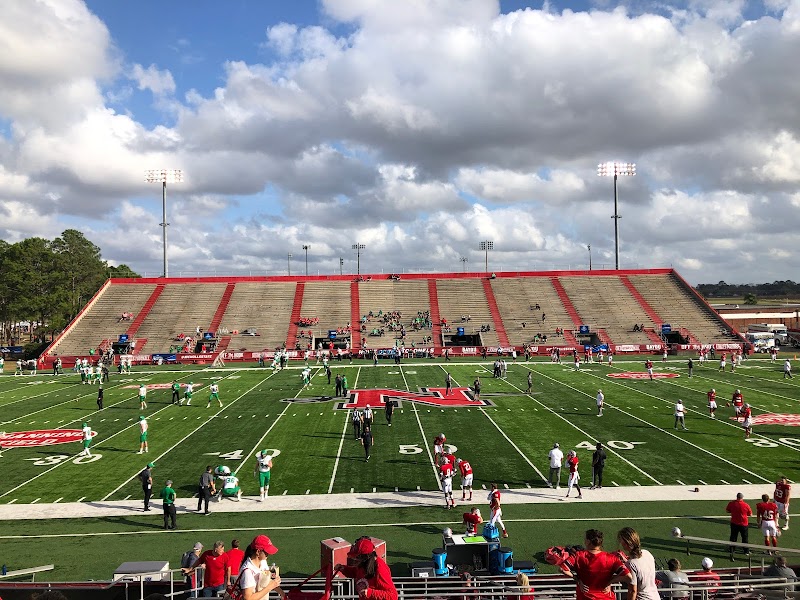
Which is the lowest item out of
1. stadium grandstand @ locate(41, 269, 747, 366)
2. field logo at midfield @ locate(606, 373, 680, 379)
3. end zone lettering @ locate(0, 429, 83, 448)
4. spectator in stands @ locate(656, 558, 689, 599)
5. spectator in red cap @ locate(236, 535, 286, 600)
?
end zone lettering @ locate(0, 429, 83, 448)

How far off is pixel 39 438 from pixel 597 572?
24757 millimetres

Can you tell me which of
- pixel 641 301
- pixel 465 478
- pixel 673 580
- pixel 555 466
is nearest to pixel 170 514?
pixel 465 478

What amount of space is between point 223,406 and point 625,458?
20.1 metres

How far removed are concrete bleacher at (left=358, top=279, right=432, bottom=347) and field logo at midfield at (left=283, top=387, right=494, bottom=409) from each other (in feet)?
82.3

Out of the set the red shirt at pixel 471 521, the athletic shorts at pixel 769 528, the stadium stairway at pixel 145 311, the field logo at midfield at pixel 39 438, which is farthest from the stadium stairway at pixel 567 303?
the red shirt at pixel 471 521

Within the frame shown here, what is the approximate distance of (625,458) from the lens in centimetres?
1989

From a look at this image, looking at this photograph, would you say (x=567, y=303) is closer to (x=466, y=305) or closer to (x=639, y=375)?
(x=466, y=305)

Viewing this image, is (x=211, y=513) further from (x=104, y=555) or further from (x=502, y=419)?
(x=502, y=419)

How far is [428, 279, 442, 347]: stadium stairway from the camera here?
2411 inches

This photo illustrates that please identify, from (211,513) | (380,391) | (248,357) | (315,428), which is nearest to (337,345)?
(248,357)

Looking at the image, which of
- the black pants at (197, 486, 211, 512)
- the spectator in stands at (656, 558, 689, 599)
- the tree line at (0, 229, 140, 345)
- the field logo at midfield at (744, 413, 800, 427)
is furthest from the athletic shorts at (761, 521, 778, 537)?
the tree line at (0, 229, 140, 345)

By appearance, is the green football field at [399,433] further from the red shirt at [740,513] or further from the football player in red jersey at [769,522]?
the red shirt at [740,513]

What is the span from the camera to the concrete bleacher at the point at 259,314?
2356 inches

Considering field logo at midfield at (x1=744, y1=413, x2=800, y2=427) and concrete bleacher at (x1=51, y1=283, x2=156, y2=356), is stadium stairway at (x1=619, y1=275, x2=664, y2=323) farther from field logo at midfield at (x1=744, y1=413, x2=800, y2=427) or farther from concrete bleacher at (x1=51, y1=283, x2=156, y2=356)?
concrete bleacher at (x1=51, y1=283, x2=156, y2=356)
